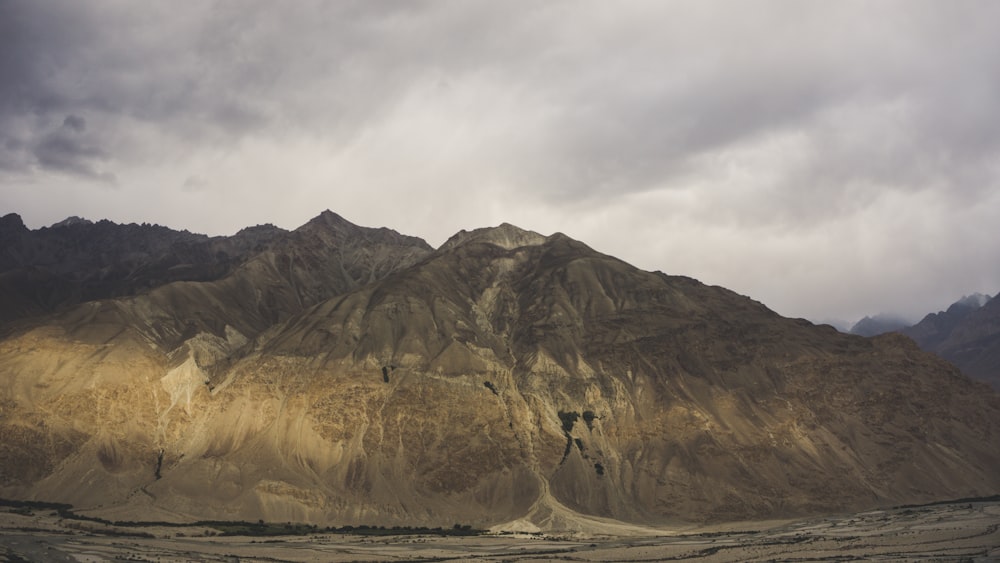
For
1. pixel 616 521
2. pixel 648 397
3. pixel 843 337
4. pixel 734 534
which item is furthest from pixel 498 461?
pixel 843 337

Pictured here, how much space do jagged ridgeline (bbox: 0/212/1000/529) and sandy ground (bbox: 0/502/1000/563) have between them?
16.6m

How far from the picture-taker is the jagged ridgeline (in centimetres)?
14475

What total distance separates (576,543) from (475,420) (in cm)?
5013

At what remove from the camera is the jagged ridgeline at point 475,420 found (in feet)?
475

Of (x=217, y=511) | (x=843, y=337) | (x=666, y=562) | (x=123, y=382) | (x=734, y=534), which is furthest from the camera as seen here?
(x=843, y=337)

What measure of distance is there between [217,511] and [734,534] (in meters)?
83.5

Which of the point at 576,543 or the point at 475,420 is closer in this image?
the point at 576,543

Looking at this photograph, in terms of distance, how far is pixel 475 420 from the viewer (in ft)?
531

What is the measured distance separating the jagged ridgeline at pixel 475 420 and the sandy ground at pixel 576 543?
1660 cm

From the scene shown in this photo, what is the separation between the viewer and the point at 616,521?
140125mm

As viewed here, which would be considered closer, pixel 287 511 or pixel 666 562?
pixel 666 562

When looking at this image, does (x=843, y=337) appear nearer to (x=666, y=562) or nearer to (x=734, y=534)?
(x=734, y=534)

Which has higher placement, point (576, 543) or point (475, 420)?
point (475, 420)

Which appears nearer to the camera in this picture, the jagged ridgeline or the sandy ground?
the sandy ground
